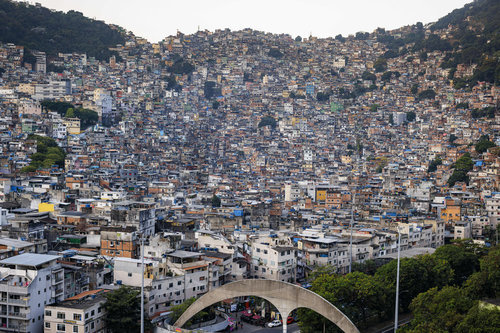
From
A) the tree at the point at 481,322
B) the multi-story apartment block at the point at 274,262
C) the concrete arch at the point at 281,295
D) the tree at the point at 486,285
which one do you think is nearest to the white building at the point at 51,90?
the multi-story apartment block at the point at 274,262

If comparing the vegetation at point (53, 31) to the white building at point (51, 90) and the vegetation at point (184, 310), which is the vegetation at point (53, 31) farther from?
the vegetation at point (184, 310)

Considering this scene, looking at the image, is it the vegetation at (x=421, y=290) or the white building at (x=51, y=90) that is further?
the white building at (x=51, y=90)

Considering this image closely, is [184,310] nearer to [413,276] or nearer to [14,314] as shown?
[14,314]

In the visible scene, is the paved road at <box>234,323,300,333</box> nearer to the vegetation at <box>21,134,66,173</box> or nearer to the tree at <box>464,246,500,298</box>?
the tree at <box>464,246,500,298</box>

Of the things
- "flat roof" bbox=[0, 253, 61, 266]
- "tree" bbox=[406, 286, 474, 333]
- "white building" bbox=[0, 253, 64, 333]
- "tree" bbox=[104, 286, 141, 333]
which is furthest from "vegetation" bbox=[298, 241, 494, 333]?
"flat roof" bbox=[0, 253, 61, 266]

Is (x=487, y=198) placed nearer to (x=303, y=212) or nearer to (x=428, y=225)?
(x=428, y=225)
